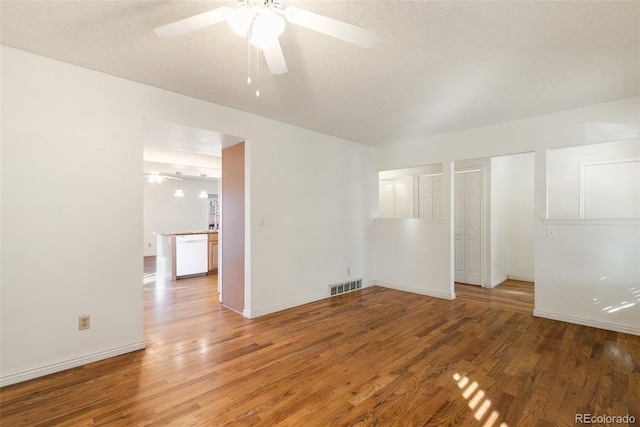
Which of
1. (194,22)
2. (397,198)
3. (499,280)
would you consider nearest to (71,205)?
(194,22)

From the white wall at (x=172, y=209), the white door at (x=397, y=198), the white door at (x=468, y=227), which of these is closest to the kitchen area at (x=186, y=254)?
the white wall at (x=172, y=209)

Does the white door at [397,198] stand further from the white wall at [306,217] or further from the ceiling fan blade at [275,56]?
the ceiling fan blade at [275,56]

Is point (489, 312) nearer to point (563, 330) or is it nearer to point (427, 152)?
point (563, 330)

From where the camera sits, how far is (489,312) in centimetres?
368

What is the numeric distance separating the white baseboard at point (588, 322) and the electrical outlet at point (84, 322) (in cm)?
470

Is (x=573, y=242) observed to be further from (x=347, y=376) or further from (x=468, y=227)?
(x=347, y=376)

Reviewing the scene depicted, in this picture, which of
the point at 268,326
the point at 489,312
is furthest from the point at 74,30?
the point at 489,312

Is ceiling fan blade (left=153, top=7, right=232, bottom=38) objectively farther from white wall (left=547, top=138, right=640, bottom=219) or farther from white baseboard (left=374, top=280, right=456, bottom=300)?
white wall (left=547, top=138, right=640, bottom=219)

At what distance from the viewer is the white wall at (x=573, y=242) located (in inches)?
119

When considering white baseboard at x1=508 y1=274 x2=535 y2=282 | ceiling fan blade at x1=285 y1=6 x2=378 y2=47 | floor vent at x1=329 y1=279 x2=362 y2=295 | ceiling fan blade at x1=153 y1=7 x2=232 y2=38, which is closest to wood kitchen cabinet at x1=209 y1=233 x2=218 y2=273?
floor vent at x1=329 y1=279 x2=362 y2=295

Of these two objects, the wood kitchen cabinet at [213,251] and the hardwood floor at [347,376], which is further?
the wood kitchen cabinet at [213,251]

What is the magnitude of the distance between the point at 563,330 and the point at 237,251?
381 centimetres

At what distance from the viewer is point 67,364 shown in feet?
7.59

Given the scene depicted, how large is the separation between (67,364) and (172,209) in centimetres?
728
